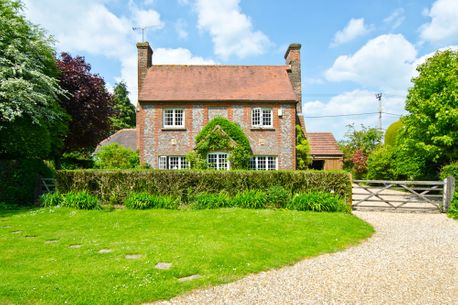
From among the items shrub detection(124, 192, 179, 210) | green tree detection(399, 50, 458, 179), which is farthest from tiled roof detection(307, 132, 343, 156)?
shrub detection(124, 192, 179, 210)

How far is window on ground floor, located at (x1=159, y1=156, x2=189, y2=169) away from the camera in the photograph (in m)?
21.9

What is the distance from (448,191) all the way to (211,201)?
10255 millimetres

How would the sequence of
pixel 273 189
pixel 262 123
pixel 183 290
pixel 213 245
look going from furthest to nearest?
pixel 262 123, pixel 273 189, pixel 213 245, pixel 183 290

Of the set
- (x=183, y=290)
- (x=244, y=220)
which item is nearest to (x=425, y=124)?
(x=244, y=220)

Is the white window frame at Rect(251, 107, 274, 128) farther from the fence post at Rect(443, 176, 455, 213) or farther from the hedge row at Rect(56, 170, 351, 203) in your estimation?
the fence post at Rect(443, 176, 455, 213)

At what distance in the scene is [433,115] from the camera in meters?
17.3

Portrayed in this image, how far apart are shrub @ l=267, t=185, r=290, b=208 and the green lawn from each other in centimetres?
93

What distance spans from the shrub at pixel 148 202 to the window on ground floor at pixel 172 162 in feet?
27.5

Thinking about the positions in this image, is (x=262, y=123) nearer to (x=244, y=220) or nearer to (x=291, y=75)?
(x=291, y=75)

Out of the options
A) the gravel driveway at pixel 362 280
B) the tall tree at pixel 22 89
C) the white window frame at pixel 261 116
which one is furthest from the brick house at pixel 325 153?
the tall tree at pixel 22 89

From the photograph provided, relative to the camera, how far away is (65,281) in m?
5.30

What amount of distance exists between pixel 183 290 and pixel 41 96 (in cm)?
1351

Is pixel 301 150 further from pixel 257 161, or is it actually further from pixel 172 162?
pixel 172 162

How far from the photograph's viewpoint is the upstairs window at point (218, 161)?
2091 centimetres
